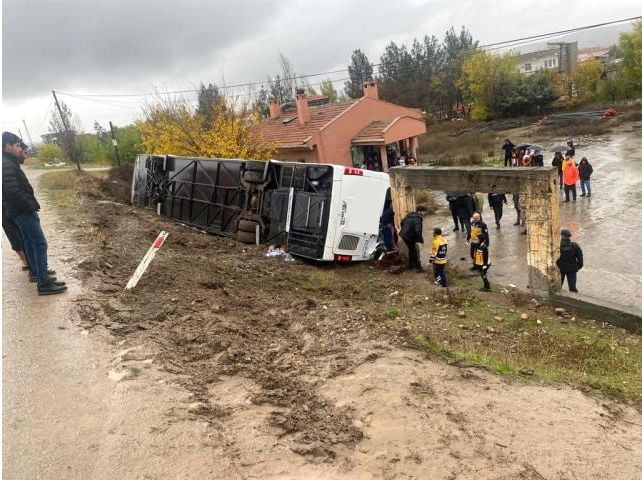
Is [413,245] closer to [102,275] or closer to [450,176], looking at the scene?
[450,176]

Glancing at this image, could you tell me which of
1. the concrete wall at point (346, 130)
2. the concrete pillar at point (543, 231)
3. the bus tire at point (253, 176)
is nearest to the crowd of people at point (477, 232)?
the concrete pillar at point (543, 231)

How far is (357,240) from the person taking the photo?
439 inches

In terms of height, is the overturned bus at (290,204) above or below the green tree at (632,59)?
below

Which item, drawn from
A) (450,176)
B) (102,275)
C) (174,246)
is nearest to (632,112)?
(450,176)

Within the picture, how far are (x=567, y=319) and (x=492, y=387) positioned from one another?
4118 millimetres

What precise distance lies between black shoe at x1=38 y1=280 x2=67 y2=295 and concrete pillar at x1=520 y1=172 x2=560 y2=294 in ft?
26.7

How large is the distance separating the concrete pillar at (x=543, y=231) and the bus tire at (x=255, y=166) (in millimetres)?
6094

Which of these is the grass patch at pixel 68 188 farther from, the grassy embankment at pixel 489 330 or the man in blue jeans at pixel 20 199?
the grassy embankment at pixel 489 330

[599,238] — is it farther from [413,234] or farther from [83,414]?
[83,414]

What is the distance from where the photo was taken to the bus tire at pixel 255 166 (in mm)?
12109

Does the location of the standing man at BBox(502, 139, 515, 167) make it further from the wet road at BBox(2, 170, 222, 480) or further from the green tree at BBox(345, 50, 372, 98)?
the green tree at BBox(345, 50, 372, 98)

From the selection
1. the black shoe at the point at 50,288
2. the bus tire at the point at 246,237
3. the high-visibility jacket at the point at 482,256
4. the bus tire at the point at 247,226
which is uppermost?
the black shoe at the point at 50,288

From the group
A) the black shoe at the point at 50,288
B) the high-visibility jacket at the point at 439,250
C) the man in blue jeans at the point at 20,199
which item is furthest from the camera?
the high-visibility jacket at the point at 439,250

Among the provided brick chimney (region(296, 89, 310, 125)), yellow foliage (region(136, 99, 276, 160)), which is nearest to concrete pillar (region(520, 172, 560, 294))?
yellow foliage (region(136, 99, 276, 160))
